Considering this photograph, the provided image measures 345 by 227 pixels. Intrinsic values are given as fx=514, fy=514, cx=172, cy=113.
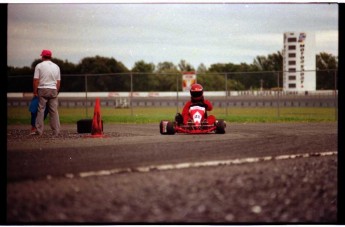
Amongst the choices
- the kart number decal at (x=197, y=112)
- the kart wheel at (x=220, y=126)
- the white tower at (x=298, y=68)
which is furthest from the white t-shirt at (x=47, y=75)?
the white tower at (x=298, y=68)

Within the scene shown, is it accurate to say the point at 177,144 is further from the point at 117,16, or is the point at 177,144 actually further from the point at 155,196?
the point at 155,196

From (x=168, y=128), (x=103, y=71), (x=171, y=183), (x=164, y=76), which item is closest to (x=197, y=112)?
(x=168, y=128)

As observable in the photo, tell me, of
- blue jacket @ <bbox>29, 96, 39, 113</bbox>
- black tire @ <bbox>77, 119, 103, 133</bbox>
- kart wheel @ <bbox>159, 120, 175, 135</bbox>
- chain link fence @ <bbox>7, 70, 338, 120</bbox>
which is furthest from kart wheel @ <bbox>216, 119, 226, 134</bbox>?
chain link fence @ <bbox>7, 70, 338, 120</bbox>

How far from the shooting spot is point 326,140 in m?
10.8

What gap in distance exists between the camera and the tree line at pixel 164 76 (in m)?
18.4

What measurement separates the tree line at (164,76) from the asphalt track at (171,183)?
8352 millimetres

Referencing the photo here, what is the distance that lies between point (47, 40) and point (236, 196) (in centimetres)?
491

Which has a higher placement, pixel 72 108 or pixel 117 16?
pixel 117 16

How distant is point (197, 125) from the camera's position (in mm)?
12070

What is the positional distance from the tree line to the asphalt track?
8352mm

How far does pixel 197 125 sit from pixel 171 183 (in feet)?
18.7

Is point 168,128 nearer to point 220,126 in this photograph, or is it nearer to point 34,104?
point 220,126

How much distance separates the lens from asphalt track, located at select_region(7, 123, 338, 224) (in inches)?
216
